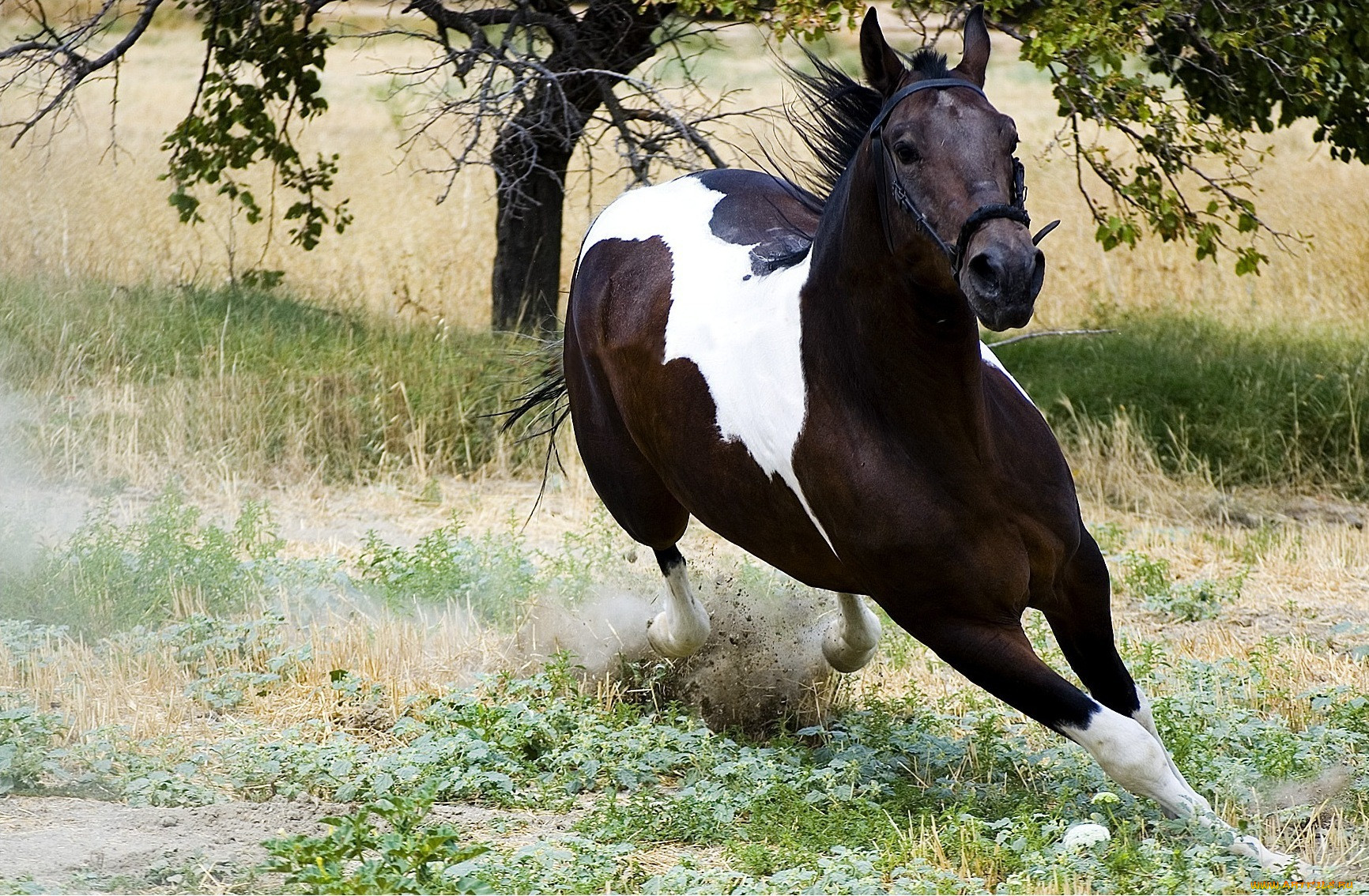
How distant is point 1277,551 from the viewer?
7.19m

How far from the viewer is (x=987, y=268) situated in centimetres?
302

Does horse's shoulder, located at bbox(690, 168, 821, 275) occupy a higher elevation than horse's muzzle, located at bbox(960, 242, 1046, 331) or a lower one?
higher

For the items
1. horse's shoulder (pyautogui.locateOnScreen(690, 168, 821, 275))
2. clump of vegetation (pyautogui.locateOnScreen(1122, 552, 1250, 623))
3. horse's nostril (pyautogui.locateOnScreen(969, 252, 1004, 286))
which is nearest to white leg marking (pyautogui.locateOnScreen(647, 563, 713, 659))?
horse's shoulder (pyautogui.locateOnScreen(690, 168, 821, 275))

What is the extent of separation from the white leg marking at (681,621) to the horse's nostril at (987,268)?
2.31 m

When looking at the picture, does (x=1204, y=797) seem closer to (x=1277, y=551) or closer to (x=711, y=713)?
(x=711, y=713)

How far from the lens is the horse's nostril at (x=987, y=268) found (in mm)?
2979

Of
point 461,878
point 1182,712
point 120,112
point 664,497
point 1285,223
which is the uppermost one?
point 120,112

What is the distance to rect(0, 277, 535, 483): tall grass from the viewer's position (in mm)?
8641

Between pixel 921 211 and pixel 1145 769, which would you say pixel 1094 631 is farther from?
pixel 921 211

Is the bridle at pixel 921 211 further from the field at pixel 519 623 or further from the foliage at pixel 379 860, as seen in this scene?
the foliage at pixel 379 860

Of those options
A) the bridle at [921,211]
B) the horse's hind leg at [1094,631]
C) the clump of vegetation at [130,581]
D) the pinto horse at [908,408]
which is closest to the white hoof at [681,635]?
the pinto horse at [908,408]

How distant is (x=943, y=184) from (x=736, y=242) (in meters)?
1.44

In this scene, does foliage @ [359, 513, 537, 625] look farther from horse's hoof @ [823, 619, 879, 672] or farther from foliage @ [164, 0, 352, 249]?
foliage @ [164, 0, 352, 249]

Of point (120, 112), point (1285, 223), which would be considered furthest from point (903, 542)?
point (120, 112)
